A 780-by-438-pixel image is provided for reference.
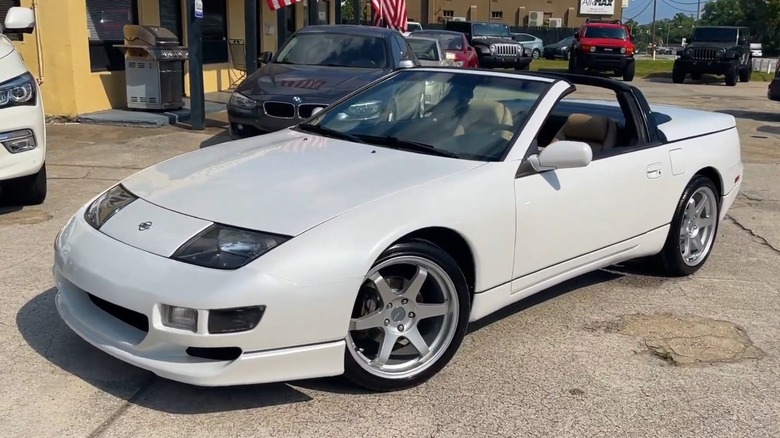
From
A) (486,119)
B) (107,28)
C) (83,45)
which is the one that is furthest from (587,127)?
(107,28)

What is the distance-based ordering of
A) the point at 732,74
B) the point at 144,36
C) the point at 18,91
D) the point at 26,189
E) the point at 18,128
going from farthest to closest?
1. the point at 732,74
2. the point at 144,36
3. the point at 26,189
4. the point at 18,91
5. the point at 18,128

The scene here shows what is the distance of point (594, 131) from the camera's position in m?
4.93

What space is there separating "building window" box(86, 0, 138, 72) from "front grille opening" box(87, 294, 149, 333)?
926 centimetres

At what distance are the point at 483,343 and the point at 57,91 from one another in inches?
359

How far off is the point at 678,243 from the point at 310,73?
533 centimetres

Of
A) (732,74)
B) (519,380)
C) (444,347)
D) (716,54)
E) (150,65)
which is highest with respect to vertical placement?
(716,54)

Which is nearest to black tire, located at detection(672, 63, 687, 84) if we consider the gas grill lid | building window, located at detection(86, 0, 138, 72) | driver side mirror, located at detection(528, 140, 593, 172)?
building window, located at detection(86, 0, 138, 72)

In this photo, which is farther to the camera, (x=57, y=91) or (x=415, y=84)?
(x=57, y=91)

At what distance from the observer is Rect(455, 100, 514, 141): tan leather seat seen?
4.09 meters

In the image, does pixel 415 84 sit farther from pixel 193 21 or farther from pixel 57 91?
pixel 57 91

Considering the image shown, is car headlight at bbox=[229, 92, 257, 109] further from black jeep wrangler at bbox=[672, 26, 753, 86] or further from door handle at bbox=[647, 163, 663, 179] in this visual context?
black jeep wrangler at bbox=[672, 26, 753, 86]

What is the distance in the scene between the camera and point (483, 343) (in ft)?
13.2

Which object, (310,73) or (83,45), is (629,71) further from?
(83,45)

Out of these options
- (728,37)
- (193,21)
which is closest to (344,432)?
(193,21)
